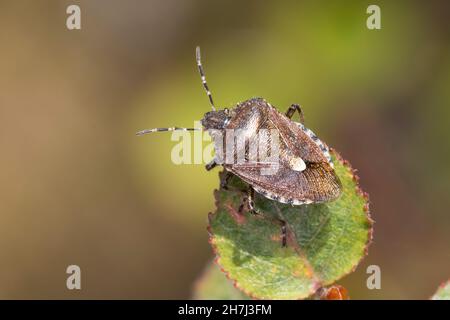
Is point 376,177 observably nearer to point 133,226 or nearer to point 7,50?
point 133,226

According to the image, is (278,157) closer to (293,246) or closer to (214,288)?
(293,246)

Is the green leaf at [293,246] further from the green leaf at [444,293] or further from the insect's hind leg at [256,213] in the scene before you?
the green leaf at [444,293]

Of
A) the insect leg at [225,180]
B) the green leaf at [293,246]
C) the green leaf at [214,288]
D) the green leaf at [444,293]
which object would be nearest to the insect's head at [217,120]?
the insect leg at [225,180]

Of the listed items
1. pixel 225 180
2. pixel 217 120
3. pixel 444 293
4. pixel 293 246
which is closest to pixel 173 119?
pixel 217 120

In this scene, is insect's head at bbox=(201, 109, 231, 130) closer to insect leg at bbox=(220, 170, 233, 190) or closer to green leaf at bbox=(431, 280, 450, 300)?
insect leg at bbox=(220, 170, 233, 190)

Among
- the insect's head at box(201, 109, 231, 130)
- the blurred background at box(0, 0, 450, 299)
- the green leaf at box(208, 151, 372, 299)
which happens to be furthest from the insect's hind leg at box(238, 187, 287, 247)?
the blurred background at box(0, 0, 450, 299)
